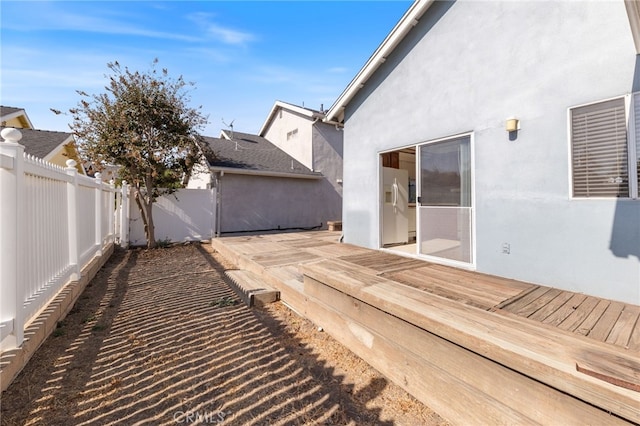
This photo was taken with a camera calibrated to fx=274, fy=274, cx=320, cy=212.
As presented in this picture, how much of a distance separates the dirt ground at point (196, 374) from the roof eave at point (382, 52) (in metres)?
4.96

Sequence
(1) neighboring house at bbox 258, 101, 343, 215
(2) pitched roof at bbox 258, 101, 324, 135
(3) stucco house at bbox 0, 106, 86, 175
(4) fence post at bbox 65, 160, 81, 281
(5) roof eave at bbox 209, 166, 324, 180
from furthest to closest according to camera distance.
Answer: (1) neighboring house at bbox 258, 101, 343, 215 < (2) pitched roof at bbox 258, 101, 324, 135 < (5) roof eave at bbox 209, 166, 324, 180 < (3) stucco house at bbox 0, 106, 86, 175 < (4) fence post at bbox 65, 160, 81, 281

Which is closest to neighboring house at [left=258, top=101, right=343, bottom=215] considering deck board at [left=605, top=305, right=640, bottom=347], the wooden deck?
the wooden deck

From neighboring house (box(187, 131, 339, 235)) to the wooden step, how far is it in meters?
5.77

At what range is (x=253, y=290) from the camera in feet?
13.7

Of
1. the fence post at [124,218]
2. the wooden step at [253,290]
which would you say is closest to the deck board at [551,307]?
the wooden step at [253,290]

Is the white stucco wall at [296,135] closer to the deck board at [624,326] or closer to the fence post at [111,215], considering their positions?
the fence post at [111,215]

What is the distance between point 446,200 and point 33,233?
17.7 ft

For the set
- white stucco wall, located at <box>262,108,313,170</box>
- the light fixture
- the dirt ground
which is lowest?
the dirt ground

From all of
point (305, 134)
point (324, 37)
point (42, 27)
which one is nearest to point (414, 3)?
point (324, 37)

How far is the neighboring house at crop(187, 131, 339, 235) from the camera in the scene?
1055 cm

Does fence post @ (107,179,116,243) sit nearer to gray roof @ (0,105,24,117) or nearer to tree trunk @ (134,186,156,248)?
tree trunk @ (134,186,156,248)

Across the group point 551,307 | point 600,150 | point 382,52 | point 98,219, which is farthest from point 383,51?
point 98,219

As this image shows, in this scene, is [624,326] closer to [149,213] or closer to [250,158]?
[149,213]

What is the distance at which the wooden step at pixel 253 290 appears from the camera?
4.04 metres
